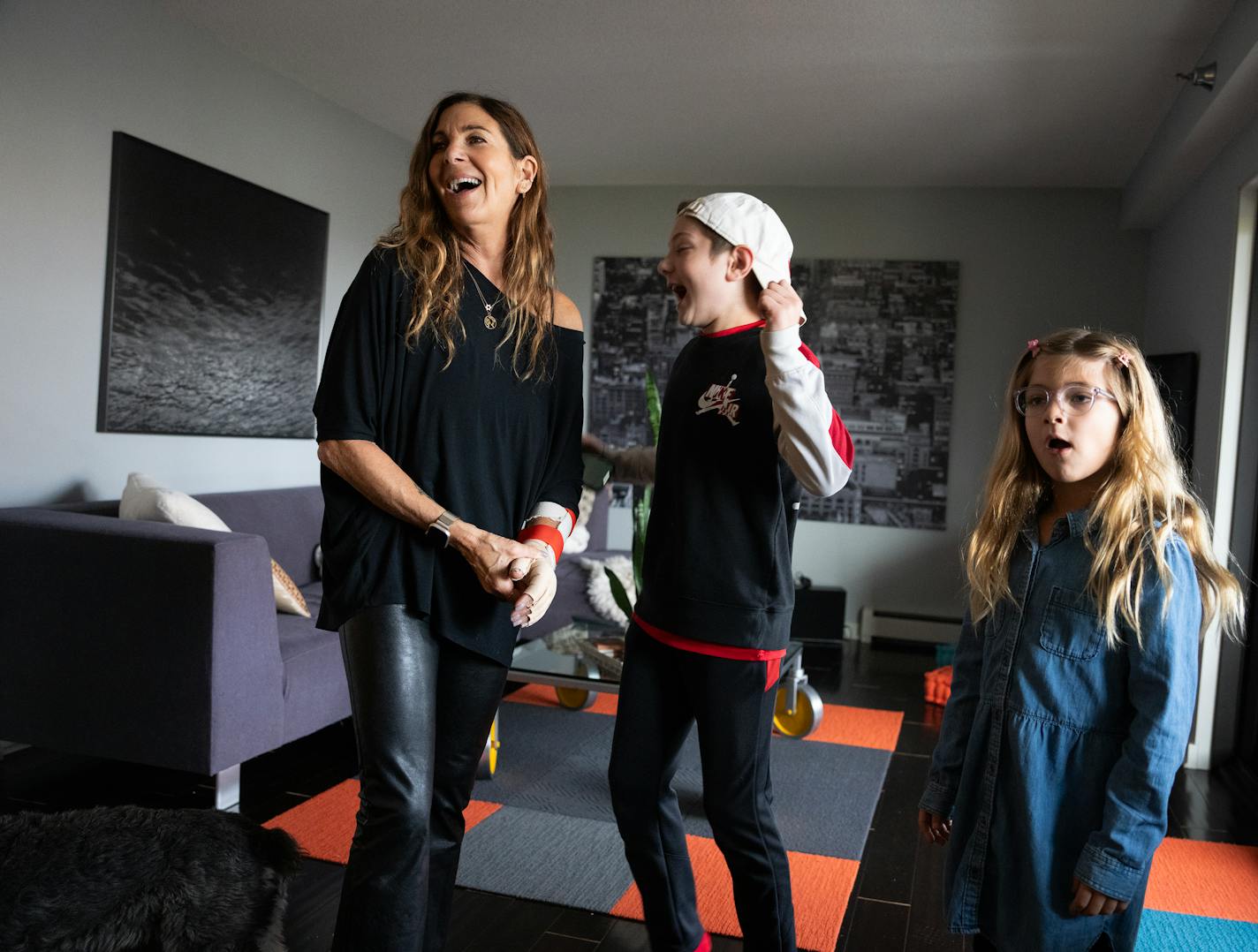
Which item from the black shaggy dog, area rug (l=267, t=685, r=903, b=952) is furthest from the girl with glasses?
the black shaggy dog

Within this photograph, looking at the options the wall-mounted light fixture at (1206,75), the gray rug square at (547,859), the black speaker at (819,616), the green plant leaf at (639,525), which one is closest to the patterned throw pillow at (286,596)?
the gray rug square at (547,859)

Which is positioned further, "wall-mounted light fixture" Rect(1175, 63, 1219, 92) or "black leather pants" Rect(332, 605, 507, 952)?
"wall-mounted light fixture" Rect(1175, 63, 1219, 92)

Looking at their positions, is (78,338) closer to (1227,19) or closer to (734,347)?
(734,347)

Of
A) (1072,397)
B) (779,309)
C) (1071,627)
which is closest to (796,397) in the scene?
(779,309)

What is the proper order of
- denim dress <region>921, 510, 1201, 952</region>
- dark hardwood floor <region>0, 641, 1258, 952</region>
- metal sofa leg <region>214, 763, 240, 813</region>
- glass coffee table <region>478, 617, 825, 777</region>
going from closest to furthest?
denim dress <region>921, 510, 1201, 952</region>, dark hardwood floor <region>0, 641, 1258, 952</region>, metal sofa leg <region>214, 763, 240, 813</region>, glass coffee table <region>478, 617, 825, 777</region>

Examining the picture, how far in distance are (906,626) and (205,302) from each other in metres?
4.03

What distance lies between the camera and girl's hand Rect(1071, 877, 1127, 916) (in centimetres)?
124

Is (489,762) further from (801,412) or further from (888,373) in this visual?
(888,373)

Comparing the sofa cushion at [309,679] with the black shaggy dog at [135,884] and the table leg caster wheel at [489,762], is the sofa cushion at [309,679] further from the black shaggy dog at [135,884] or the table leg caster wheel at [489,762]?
the black shaggy dog at [135,884]

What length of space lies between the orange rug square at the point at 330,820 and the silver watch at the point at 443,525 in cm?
134

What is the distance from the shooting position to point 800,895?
98.2 inches

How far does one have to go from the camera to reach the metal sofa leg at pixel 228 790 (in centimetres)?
282

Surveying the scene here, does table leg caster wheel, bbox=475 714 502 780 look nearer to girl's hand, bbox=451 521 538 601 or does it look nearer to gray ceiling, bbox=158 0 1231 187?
girl's hand, bbox=451 521 538 601

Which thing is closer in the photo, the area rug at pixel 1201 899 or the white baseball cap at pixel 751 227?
the white baseball cap at pixel 751 227
